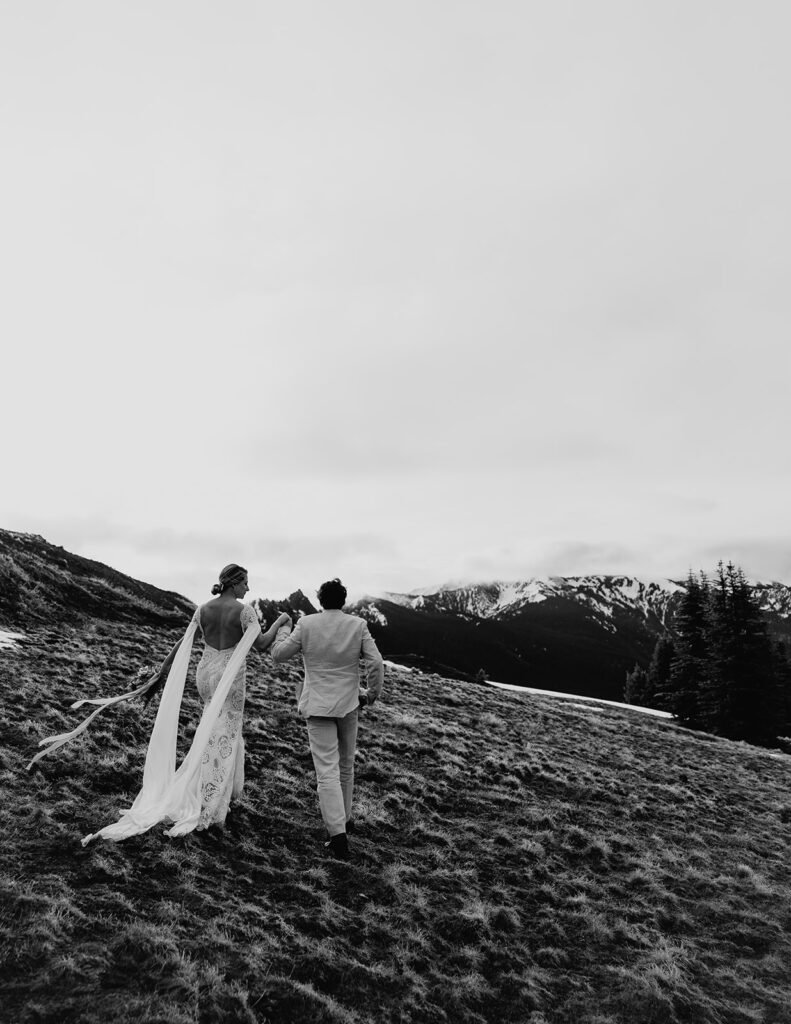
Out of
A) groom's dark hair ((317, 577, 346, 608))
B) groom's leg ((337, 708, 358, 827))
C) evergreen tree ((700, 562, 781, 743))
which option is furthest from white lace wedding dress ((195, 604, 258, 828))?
evergreen tree ((700, 562, 781, 743))

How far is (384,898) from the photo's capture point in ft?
21.7

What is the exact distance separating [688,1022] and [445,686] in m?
20.8

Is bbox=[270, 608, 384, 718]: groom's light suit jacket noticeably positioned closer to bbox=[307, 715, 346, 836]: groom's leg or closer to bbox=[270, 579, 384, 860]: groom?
bbox=[270, 579, 384, 860]: groom

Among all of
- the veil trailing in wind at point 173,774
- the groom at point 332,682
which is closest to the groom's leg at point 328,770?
the groom at point 332,682

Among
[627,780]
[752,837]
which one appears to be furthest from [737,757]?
[752,837]

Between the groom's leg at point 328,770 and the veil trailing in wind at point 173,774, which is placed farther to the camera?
the groom's leg at point 328,770

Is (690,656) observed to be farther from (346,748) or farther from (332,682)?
(332,682)

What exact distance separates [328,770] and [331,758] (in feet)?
0.44

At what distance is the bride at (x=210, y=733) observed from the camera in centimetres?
712

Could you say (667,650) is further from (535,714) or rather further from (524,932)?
(524,932)

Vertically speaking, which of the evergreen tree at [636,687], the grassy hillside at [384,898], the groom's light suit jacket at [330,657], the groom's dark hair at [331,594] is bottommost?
the evergreen tree at [636,687]

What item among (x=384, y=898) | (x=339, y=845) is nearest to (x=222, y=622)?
(x=339, y=845)

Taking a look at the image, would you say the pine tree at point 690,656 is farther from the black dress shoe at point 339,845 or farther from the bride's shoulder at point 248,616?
the bride's shoulder at point 248,616

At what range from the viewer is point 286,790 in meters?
9.41
